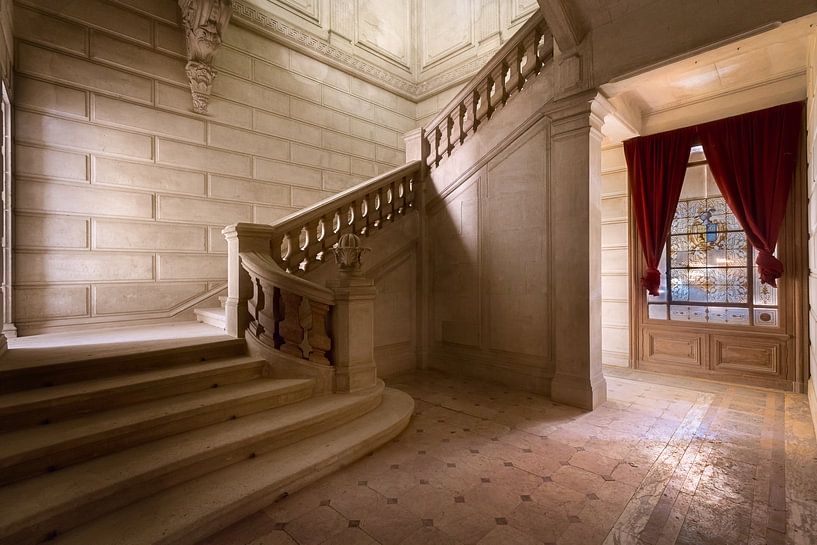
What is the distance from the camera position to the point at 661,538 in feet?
6.66

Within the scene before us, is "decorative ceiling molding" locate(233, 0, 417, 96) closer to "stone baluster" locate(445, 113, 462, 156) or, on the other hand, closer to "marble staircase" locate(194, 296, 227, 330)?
"stone baluster" locate(445, 113, 462, 156)

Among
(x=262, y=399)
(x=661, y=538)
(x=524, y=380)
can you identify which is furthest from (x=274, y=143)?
(x=661, y=538)

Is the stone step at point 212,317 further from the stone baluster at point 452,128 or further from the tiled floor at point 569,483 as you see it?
the stone baluster at point 452,128

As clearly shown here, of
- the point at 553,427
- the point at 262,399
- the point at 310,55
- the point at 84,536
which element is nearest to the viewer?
the point at 84,536

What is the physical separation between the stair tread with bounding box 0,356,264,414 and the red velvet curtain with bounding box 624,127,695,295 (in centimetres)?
508

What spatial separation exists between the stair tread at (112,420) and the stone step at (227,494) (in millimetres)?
492

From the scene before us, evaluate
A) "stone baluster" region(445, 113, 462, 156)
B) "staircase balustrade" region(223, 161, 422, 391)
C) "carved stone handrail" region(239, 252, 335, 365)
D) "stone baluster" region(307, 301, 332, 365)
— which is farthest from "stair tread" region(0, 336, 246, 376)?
"stone baluster" region(445, 113, 462, 156)

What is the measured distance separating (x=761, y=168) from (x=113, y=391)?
6630 mm

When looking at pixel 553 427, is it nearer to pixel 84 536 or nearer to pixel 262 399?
pixel 262 399

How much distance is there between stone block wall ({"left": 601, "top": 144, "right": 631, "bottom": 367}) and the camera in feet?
18.7

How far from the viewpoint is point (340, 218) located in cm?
461

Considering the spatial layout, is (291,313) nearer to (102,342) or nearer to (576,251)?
(102,342)

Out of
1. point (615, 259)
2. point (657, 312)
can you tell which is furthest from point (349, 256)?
point (657, 312)

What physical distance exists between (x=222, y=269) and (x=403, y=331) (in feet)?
8.77
